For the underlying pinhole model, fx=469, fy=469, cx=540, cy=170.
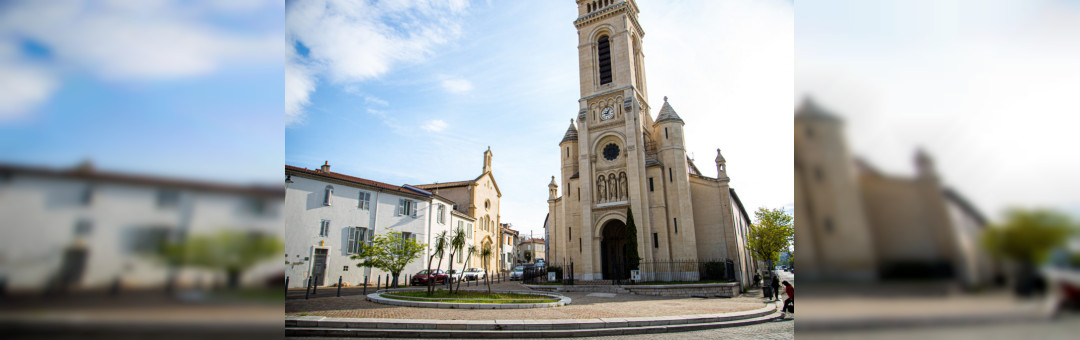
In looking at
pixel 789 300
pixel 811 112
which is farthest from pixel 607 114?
pixel 811 112

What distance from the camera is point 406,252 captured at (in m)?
20.4

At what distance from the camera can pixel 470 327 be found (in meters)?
9.90

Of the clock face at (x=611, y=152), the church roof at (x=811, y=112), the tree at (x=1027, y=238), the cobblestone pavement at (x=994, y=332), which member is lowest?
the cobblestone pavement at (x=994, y=332)

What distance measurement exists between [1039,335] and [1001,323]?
0.09m

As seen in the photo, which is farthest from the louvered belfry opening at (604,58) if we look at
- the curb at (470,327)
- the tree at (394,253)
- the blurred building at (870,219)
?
the blurred building at (870,219)

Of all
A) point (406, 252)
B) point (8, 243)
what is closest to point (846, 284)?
point (8, 243)

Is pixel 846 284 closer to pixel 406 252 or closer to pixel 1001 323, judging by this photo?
pixel 1001 323

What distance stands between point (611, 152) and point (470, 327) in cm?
2573

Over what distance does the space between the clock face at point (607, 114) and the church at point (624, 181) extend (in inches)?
3.3

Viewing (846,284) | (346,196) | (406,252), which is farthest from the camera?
(346,196)

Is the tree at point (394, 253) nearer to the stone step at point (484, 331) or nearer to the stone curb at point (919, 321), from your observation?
the stone step at point (484, 331)

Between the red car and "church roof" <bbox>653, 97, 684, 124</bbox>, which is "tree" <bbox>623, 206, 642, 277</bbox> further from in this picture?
the red car

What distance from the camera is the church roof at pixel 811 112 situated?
5.05 ft

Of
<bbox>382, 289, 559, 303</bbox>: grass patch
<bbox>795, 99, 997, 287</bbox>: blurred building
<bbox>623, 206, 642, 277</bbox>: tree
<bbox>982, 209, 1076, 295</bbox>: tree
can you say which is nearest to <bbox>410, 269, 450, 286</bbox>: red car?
<bbox>623, 206, 642, 277</bbox>: tree
